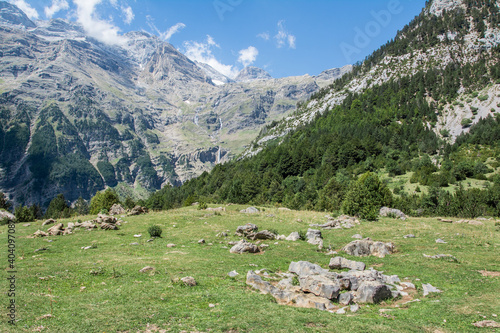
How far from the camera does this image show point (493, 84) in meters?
124

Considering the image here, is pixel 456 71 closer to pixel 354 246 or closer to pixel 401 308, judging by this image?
pixel 354 246

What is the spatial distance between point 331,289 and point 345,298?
83 centimetres

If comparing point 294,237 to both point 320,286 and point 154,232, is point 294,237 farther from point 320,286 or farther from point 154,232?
point 154,232

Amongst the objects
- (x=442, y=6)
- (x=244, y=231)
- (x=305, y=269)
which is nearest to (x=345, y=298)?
(x=305, y=269)

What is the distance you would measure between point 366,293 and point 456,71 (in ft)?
570

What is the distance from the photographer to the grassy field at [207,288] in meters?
10.2

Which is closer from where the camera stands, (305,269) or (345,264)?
(305,269)

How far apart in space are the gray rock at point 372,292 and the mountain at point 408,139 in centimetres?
2818

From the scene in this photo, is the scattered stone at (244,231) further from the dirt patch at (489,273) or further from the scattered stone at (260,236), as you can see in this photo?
the dirt patch at (489,273)

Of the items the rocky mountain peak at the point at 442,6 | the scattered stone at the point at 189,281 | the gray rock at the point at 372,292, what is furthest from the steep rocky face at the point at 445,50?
the scattered stone at the point at 189,281

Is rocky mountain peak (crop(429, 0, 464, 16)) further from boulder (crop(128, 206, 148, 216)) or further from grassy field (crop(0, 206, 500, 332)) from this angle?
boulder (crop(128, 206, 148, 216))

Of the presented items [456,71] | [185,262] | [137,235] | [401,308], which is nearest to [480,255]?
[401,308]

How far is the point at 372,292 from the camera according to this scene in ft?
44.5

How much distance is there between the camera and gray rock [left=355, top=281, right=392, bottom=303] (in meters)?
13.5
